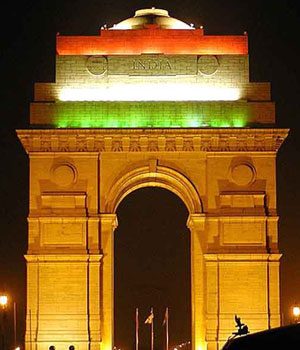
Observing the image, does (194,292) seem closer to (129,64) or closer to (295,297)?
(129,64)

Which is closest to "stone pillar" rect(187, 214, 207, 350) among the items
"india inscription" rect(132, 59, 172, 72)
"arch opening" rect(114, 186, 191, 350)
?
"india inscription" rect(132, 59, 172, 72)

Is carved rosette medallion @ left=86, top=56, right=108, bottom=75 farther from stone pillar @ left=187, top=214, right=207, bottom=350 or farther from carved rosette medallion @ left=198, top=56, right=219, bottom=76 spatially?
stone pillar @ left=187, top=214, right=207, bottom=350

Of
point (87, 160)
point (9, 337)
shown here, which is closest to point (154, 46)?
point (87, 160)

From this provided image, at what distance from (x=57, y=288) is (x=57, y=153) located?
17.1ft

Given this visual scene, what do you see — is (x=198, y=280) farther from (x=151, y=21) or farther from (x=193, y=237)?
(x=151, y=21)

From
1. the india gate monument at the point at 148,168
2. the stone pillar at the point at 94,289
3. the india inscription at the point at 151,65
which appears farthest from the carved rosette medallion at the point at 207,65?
the stone pillar at the point at 94,289

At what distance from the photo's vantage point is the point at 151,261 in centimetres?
5403

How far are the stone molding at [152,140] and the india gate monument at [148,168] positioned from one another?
0.04 meters

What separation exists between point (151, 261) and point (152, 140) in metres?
19.8

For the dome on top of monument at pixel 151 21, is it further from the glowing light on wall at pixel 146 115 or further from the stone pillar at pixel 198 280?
the stone pillar at pixel 198 280

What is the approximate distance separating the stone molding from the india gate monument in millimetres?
39

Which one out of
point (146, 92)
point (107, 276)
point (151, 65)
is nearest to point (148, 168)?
point (146, 92)

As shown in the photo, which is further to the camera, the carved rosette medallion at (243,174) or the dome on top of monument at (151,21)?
the dome on top of monument at (151,21)

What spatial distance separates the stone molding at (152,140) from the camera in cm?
3497
